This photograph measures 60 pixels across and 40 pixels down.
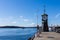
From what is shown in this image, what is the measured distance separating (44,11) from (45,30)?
4.40 m

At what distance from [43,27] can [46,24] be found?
950 millimetres

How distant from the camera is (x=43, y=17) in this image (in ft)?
109

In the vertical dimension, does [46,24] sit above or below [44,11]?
below

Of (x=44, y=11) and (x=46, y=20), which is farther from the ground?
(x=44, y=11)

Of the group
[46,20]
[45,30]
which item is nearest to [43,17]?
[46,20]

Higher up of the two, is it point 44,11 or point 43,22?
point 44,11

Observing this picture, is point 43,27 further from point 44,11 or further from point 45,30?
point 44,11

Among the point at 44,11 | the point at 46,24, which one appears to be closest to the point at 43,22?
the point at 46,24

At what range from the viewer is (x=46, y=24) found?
32969mm

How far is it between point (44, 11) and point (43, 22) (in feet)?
9.41

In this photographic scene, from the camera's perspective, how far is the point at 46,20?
109ft

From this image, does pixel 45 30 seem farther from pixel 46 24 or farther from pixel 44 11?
pixel 44 11

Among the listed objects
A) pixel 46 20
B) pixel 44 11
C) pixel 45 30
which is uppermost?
pixel 44 11

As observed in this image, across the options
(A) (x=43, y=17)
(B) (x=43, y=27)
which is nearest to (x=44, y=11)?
(A) (x=43, y=17)
